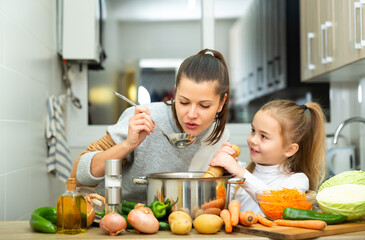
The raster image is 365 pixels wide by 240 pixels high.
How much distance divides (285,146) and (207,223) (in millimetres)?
727

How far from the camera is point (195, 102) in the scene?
1340 millimetres

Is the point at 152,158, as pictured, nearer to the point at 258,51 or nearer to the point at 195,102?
the point at 195,102

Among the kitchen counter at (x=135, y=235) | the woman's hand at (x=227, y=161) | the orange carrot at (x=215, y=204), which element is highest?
the woman's hand at (x=227, y=161)

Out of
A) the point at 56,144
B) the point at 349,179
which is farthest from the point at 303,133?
the point at 56,144

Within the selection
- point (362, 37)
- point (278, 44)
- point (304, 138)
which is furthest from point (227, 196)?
point (278, 44)

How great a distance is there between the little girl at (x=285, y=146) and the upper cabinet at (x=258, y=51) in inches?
61.6

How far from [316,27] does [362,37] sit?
2.33ft

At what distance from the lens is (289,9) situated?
3.25 metres

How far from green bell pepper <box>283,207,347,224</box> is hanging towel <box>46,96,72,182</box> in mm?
1589

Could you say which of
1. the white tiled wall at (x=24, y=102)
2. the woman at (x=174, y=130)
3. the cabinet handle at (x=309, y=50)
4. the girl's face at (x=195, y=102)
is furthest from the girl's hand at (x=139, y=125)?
the cabinet handle at (x=309, y=50)

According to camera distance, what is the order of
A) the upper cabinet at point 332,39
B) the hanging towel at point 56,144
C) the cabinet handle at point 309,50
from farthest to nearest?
the cabinet handle at point 309,50
the hanging towel at point 56,144
the upper cabinet at point 332,39

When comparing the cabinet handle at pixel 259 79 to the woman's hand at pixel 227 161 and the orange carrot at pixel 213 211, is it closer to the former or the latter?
the woman's hand at pixel 227 161

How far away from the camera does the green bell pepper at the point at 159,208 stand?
1048 mm

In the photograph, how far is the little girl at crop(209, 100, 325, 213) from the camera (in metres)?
1.55
